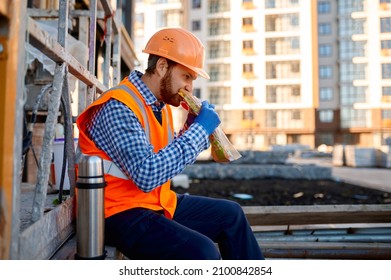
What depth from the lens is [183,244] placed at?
1.56m

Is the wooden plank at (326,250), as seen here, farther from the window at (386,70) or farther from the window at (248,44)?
the window at (386,70)

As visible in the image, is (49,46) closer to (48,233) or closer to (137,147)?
(137,147)

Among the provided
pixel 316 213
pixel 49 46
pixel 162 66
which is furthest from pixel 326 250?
pixel 49 46

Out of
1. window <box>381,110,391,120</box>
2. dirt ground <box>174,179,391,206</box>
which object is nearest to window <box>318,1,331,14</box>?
window <box>381,110,391,120</box>

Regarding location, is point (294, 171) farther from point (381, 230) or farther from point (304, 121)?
point (304, 121)

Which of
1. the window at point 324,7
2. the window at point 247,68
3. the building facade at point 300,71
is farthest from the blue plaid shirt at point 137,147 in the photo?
the window at point 324,7

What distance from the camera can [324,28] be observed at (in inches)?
1613

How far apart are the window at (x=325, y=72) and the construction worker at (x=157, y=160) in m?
41.9

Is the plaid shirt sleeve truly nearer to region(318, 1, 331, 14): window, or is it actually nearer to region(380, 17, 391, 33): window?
region(380, 17, 391, 33): window

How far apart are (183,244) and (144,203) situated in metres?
0.29

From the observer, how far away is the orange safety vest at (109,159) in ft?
5.53

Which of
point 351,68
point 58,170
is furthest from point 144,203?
point 351,68

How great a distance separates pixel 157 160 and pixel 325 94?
139ft

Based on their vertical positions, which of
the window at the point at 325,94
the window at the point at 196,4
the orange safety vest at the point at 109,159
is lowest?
the orange safety vest at the point at 109,159
